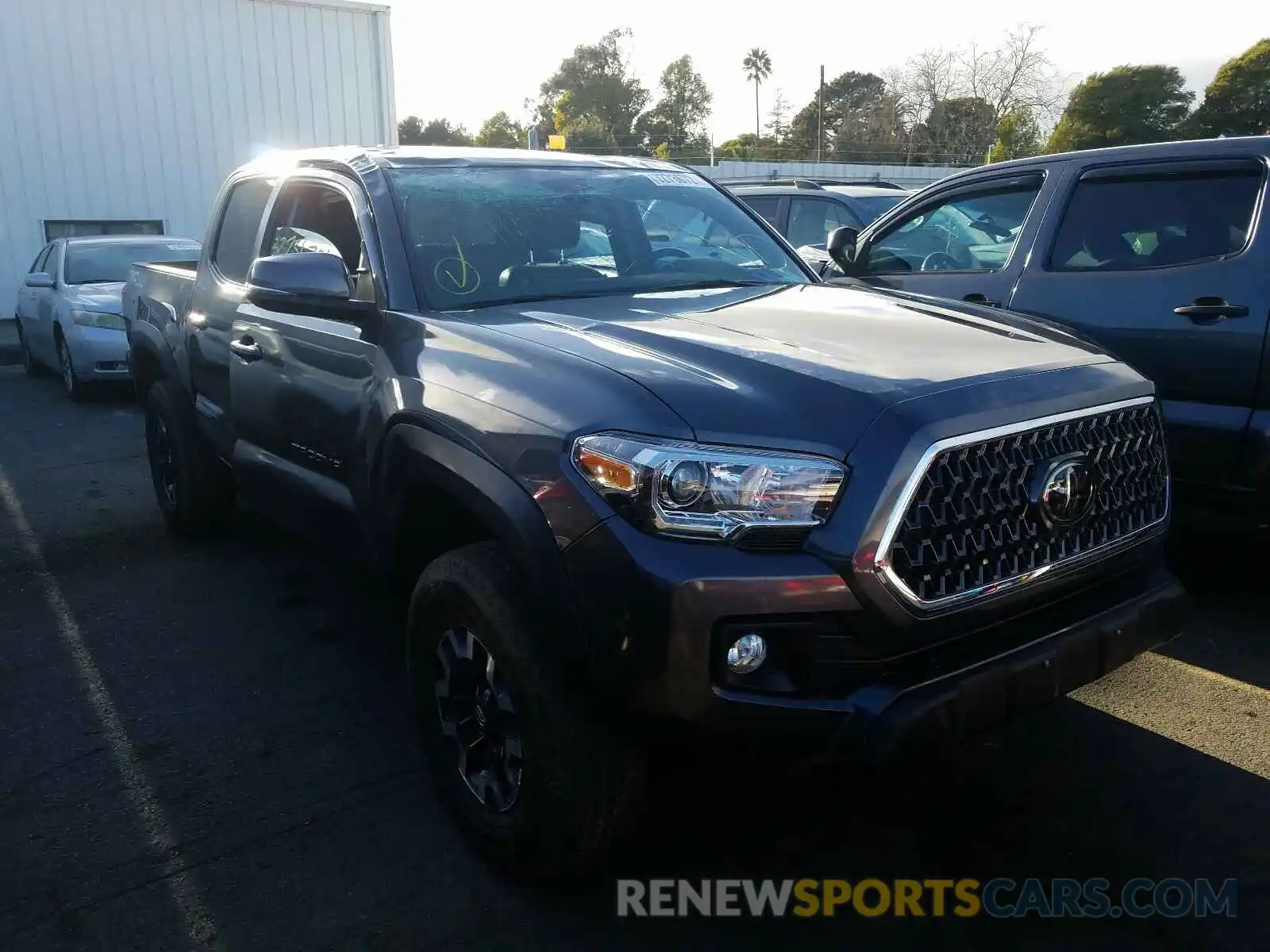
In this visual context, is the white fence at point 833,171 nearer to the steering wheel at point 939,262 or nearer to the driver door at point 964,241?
the driver door at point 964,241

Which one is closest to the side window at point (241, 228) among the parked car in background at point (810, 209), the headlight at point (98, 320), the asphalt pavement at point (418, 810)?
the asphalt pavement at point (418, 810)

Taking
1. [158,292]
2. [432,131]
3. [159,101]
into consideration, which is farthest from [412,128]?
[158,292]

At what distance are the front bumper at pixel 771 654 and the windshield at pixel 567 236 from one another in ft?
4.48

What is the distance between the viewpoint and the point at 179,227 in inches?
667

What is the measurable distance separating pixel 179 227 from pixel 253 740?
607 inches

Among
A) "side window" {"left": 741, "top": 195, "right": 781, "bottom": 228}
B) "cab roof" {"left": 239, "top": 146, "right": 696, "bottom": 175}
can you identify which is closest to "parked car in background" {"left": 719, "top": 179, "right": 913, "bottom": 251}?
"side window" {"left": 741, "top": 195, "right": 781, "bottom": 228}

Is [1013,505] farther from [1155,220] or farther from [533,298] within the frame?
[1155,220]

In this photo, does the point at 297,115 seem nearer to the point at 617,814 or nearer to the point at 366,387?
the point at 366,387

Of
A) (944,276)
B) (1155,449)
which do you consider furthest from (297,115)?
(1155,449)

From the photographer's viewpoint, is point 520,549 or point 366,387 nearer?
point 520,549

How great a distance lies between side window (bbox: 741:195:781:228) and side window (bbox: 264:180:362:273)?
644 centimetres

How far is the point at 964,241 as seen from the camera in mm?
5398

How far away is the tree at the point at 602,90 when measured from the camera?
8744 centimetres

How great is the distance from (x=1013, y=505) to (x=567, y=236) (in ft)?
6.15
